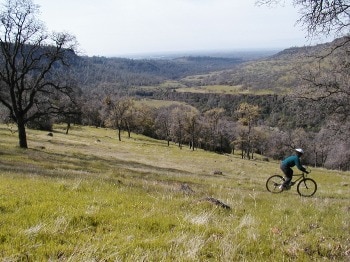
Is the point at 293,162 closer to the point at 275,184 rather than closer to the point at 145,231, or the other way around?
the point at 275,184

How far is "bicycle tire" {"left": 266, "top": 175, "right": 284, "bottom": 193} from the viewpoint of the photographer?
18.2m

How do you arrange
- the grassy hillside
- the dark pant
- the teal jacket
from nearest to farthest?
1. the grassy hillside
2. the teal jacket
3. the dark pant

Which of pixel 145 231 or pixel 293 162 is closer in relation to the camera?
pixel 145 231

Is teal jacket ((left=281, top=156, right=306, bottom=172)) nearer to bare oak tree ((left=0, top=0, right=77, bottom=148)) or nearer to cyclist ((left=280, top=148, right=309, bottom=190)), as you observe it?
cyclist ((left=280, top=148, right=309, bottom=190))

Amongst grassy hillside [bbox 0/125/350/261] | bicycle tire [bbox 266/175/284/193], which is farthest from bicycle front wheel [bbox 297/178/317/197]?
grassy hillside [bbox 0/125/350/261]

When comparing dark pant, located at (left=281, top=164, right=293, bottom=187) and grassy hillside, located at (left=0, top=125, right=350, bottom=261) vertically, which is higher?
grassy hillside, located at (left=0, top=125, right=350, bottom=261)

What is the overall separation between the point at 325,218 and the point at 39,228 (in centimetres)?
714

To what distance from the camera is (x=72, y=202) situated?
7402 mm

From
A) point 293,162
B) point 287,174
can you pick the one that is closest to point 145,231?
point 293,162

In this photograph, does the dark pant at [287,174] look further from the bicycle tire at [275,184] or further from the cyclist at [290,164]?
the bicycle tire at [275,184]

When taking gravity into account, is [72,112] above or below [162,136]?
above

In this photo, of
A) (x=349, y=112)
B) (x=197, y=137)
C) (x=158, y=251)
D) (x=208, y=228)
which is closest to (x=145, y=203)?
(x=208, y=228)

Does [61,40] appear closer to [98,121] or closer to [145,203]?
[145,203]

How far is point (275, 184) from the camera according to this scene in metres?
18.3
